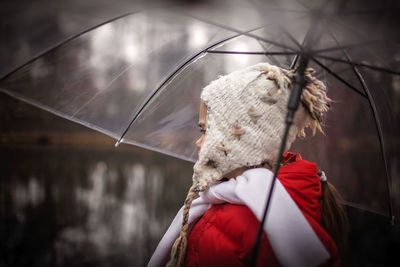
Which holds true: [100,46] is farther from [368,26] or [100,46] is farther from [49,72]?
[368,26]

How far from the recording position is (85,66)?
1544 millimetres

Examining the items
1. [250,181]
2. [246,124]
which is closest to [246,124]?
[246,124]

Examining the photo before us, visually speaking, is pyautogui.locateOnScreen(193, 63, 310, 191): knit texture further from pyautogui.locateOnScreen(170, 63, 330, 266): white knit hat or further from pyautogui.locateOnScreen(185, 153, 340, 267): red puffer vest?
pyautogui.locateOnScreen(185, 153, 340, 267): red puffer vest

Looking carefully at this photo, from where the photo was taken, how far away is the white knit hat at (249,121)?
1.21 metres

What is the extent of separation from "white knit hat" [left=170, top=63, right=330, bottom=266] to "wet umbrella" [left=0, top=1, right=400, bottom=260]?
0.39 feet

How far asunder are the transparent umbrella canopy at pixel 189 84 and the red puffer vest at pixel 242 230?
0.47 m

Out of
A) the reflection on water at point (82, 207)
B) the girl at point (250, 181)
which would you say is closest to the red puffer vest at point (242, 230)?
the girl at point (250, 181)

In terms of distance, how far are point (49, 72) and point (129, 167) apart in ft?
29.5

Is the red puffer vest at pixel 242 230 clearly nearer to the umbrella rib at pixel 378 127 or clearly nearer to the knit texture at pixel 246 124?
the knit texture at pixel 246 124

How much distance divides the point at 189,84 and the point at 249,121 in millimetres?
623

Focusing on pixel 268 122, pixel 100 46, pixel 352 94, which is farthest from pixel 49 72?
pixel 352 94

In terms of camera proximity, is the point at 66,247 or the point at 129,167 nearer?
the point at 66,247

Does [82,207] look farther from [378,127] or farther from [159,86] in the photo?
[378,127]

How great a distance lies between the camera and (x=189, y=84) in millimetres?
1727
